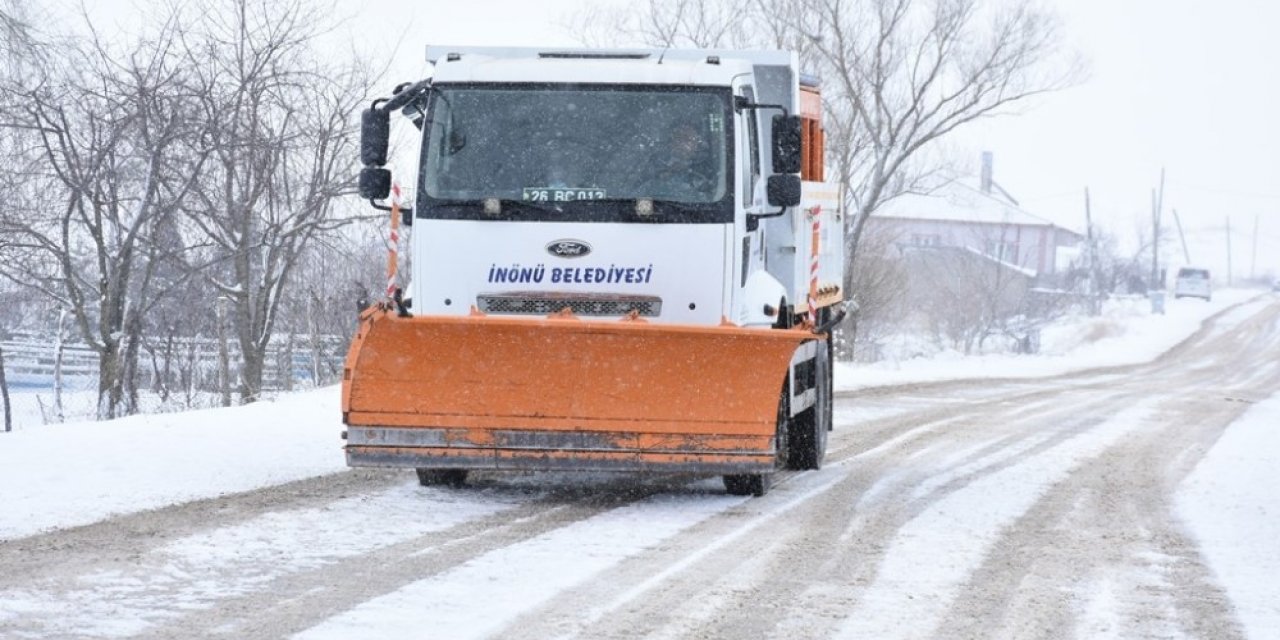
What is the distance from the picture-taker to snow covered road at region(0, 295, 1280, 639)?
20.0 feet

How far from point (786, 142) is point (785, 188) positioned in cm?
30

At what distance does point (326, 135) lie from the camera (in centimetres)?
2427

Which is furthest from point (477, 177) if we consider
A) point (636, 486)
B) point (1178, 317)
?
point (1178, 317)

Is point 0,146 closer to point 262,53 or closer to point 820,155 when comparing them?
point 262,53

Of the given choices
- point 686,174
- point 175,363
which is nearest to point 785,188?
point 686,174

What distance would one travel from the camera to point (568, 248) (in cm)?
975

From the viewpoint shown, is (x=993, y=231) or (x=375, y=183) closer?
(x=375, y=183)

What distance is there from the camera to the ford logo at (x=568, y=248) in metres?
9.75

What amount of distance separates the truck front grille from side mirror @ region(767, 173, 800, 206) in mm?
1039

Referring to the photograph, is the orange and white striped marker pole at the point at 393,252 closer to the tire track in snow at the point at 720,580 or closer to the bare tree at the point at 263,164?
the tire track in snow at the point at 720,580

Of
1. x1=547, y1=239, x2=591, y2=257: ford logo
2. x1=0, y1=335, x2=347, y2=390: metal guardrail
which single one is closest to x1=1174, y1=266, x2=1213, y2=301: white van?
x1=0, y1=335, x2=347, y2=390: metal guardrail

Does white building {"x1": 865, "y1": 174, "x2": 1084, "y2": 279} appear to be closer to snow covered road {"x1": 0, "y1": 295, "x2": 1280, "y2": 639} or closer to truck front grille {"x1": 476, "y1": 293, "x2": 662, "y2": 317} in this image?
snow covered road {"x1": 0, "y1": 295, "x2": 1280, "y2": 639}

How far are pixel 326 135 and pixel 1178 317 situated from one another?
44.3 metres

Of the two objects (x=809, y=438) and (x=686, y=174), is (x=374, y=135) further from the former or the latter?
(x=809, y=438)
